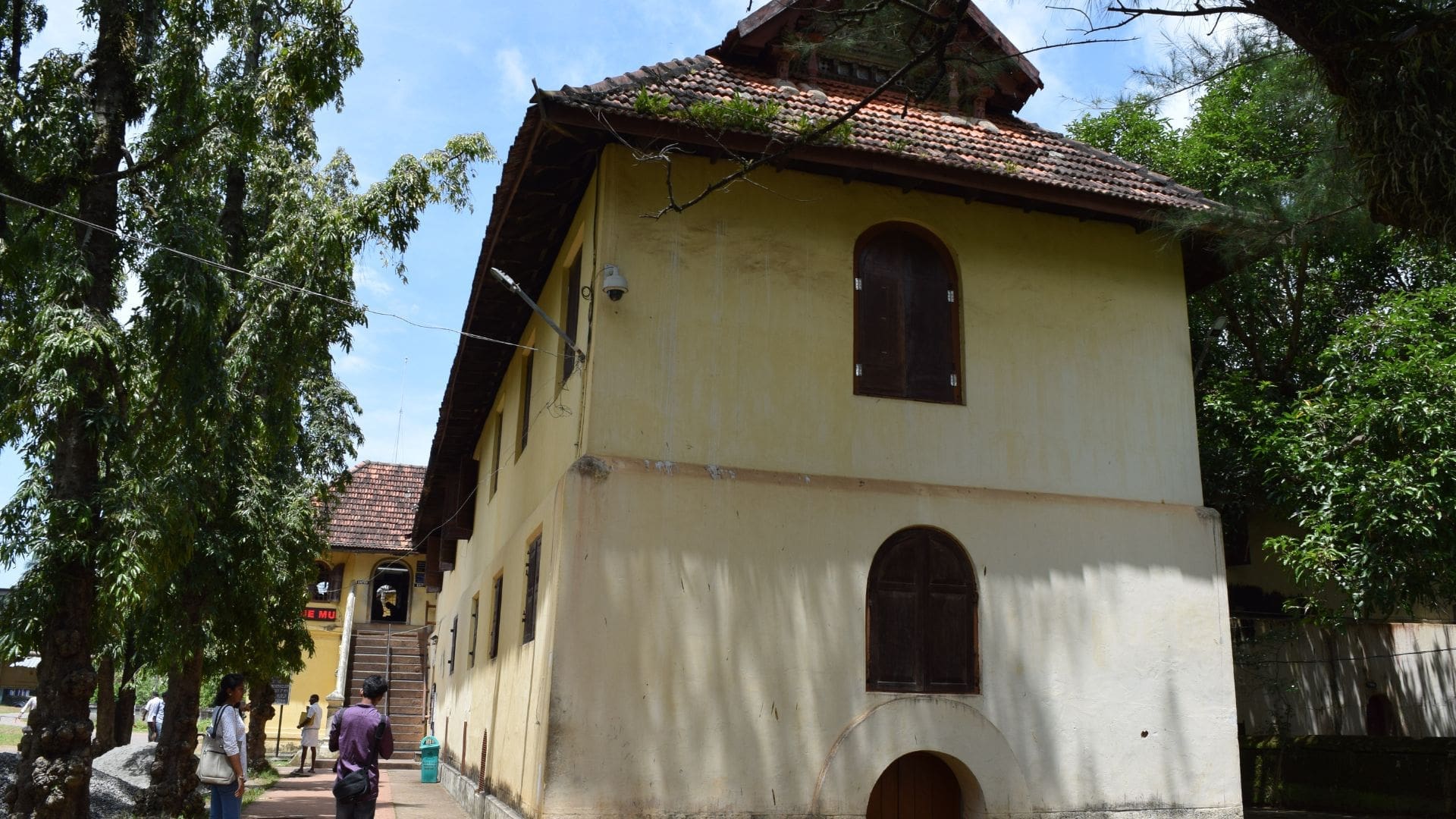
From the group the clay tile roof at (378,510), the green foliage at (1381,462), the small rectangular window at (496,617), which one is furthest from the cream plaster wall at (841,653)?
the clay tile roof at (378,510)

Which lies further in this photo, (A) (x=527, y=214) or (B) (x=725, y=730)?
(A) (x=527, y=214)

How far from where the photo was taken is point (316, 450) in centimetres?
2084

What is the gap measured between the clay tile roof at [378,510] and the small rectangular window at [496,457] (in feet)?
49.5

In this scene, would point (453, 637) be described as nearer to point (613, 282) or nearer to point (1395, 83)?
point (613, 282)

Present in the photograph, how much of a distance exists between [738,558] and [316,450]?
13.8 meters

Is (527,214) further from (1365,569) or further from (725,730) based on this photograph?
(1365,569)

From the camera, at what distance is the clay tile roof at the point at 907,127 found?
381 inches

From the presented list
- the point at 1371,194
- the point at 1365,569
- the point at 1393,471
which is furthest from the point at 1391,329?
the point at 1371,194

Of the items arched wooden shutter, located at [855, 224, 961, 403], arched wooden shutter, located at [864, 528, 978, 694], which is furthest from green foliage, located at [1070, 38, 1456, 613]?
arched wooden shutter, located at [864, 528, 978, 694]

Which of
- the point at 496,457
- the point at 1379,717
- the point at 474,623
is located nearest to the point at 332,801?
the point at 474,623

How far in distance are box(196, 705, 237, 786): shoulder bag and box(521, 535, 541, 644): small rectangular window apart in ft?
8.33

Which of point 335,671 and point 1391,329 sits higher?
point 1391,329

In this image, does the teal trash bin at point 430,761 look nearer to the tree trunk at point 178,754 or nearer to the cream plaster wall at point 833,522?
the tree trunk at point 178,754

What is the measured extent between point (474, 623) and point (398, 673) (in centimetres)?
1334
